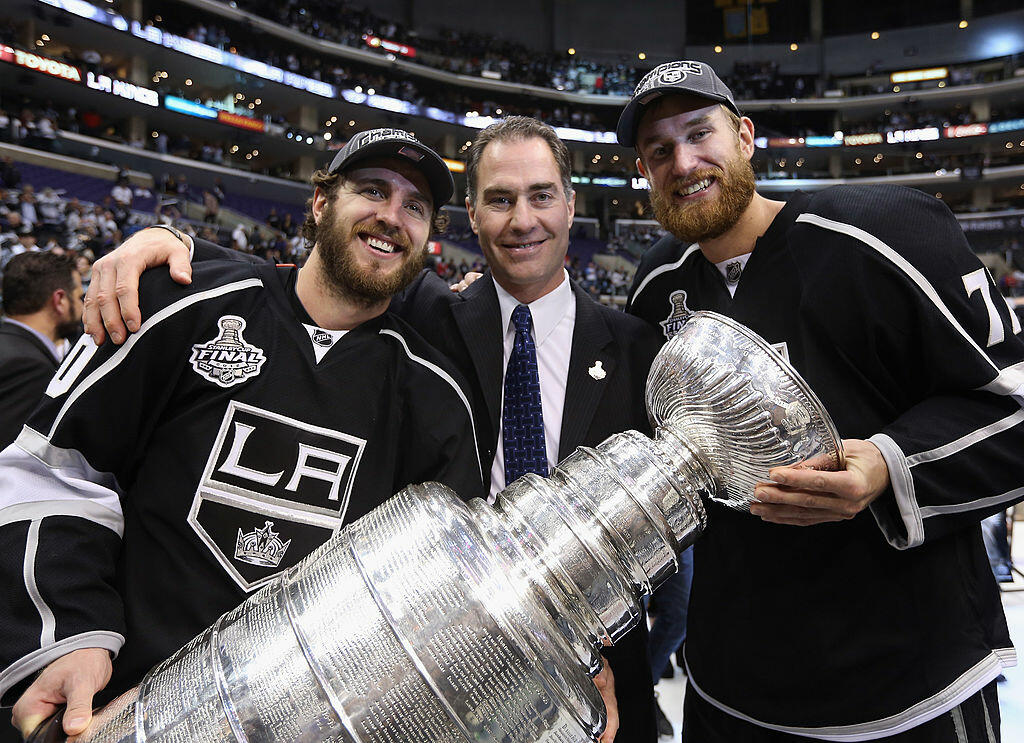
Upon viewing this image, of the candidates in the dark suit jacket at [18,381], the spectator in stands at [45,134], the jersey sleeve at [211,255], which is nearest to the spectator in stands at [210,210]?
the spectator in stands at [45,134]

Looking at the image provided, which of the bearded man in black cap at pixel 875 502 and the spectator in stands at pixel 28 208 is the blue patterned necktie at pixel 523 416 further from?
the spectator in stands at pixel 28 208

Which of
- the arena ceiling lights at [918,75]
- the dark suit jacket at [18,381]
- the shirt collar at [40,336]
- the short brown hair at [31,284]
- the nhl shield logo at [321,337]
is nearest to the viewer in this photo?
the nhl shield logo at [321,337]

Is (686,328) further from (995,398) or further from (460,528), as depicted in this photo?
(995,398)

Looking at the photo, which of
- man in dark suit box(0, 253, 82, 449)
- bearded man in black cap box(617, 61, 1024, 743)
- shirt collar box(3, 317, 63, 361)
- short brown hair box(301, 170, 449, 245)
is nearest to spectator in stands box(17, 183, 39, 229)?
man in dark suit box(0, 253, 82, 449)

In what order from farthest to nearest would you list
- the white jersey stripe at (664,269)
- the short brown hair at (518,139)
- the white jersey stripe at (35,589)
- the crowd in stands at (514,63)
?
the crowd in stands at (514,63) → the short brown hair at (518,139) → the white jersey stripe at (664,269) → the white jersey stripe at (35,589)

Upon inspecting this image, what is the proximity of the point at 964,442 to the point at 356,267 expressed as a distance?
1.21 m

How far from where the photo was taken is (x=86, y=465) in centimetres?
113

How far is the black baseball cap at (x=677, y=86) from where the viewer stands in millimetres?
1496

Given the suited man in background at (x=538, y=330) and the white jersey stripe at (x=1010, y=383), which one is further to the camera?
the suited man in background at (x=538, y=330)

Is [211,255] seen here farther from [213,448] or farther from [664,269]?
[664,269]

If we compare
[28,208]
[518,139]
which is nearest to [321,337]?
[518,139]

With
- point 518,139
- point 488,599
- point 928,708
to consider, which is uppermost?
point 518,139

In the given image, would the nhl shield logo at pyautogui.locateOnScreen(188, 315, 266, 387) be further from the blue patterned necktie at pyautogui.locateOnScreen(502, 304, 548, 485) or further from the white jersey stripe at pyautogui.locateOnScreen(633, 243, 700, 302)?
the white jersey stripe at pyautogui.locateOnScreen(633, 243, 700, 302)

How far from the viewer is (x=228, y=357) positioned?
1269mm
